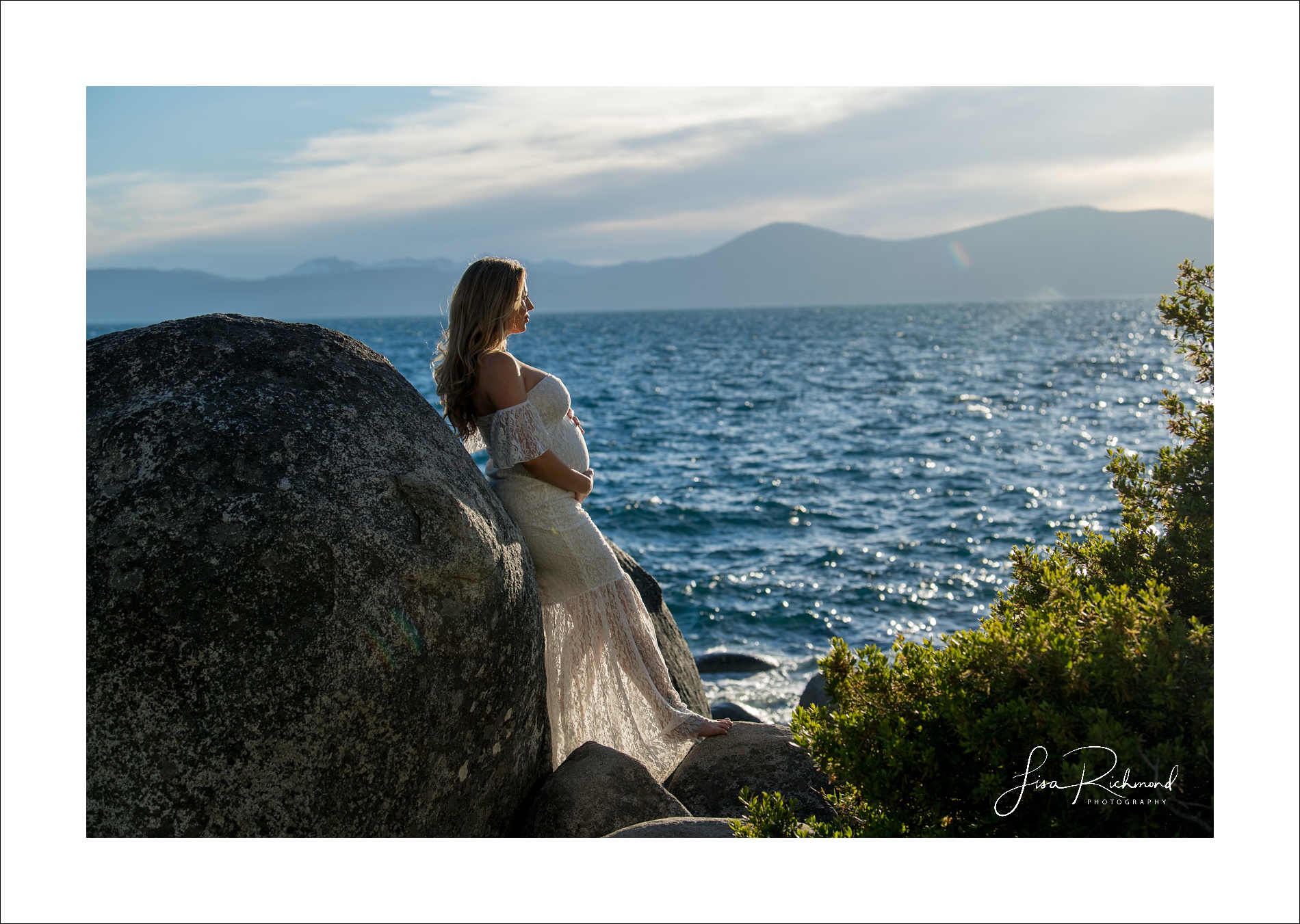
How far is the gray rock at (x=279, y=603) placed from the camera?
3.49 metres

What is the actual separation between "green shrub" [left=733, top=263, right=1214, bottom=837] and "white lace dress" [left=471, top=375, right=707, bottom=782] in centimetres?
152

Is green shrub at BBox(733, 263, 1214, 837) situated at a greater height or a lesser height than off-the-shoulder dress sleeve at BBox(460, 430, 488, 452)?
lesser

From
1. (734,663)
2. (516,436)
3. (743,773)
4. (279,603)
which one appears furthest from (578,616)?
(734,663)

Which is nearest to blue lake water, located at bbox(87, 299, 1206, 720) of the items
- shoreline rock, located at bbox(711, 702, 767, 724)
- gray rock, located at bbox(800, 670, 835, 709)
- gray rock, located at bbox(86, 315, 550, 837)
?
gray rock, located at bbox(800, 670, 835, 709)

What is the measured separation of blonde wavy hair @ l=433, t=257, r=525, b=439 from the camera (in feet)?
16.2

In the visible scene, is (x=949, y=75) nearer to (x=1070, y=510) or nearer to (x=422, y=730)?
(x=422, y=730)

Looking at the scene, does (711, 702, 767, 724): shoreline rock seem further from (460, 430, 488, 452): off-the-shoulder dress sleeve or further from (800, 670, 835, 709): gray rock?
(460, 430, 488, 452): off-the-shoulder dress sleeve

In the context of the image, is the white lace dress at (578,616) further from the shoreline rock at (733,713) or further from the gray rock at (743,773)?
the shoreline rock at (733,713)

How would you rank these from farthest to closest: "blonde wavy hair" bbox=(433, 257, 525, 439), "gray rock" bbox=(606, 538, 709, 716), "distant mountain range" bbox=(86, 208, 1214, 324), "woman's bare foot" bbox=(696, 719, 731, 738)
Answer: "distant mountain range" bbox=(86, 208, 1214, 324)
"gray rock" bbox=(606, 538, 709, 716)
"woman's bare foot" bbox=(696, 719, 731, 738)
"blonde wavy hair" bbox=(433, 257, 525, 439)

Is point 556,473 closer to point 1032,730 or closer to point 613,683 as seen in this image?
point 613,683

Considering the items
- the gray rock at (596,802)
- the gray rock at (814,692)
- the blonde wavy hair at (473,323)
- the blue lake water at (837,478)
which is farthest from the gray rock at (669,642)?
the blue lake water at (837,478)

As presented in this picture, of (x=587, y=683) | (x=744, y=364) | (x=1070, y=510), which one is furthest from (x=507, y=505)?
(x=744, y=364)

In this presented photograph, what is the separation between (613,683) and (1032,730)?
2607mm

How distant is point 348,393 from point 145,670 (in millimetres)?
1419
